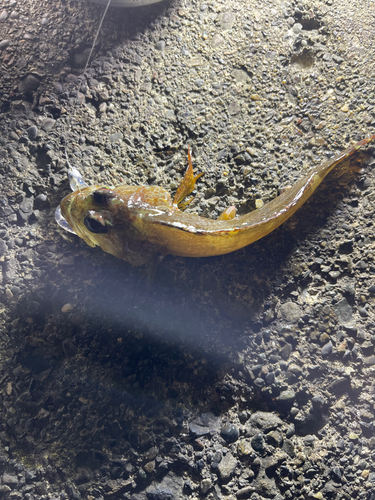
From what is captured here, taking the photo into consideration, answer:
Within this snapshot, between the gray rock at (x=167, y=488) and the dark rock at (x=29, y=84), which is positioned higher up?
the dark rock at (x=29, y=84)

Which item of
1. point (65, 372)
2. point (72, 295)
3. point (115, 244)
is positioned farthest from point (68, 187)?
point (65, 372)

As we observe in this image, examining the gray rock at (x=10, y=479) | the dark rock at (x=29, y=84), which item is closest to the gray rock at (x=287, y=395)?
the gray rock at (x=10, y=479)

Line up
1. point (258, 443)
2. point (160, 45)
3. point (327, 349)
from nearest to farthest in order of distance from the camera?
point (258, 443) → point (327, 349) → point (160, 45)

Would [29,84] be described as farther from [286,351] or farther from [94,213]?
[286,351]

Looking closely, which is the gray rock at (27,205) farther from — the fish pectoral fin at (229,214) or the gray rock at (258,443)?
the gray rock at (258,443)

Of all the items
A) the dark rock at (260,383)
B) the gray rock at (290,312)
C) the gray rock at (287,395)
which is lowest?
the gray rock at (287,395)

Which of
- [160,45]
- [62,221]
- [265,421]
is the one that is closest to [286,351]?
[265,421]

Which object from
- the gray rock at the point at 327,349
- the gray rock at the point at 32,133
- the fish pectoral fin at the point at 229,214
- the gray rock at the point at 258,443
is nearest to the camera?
Answer: the gray rock at the point at 258,443

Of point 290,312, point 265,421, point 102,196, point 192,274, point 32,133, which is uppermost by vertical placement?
point 32,133
